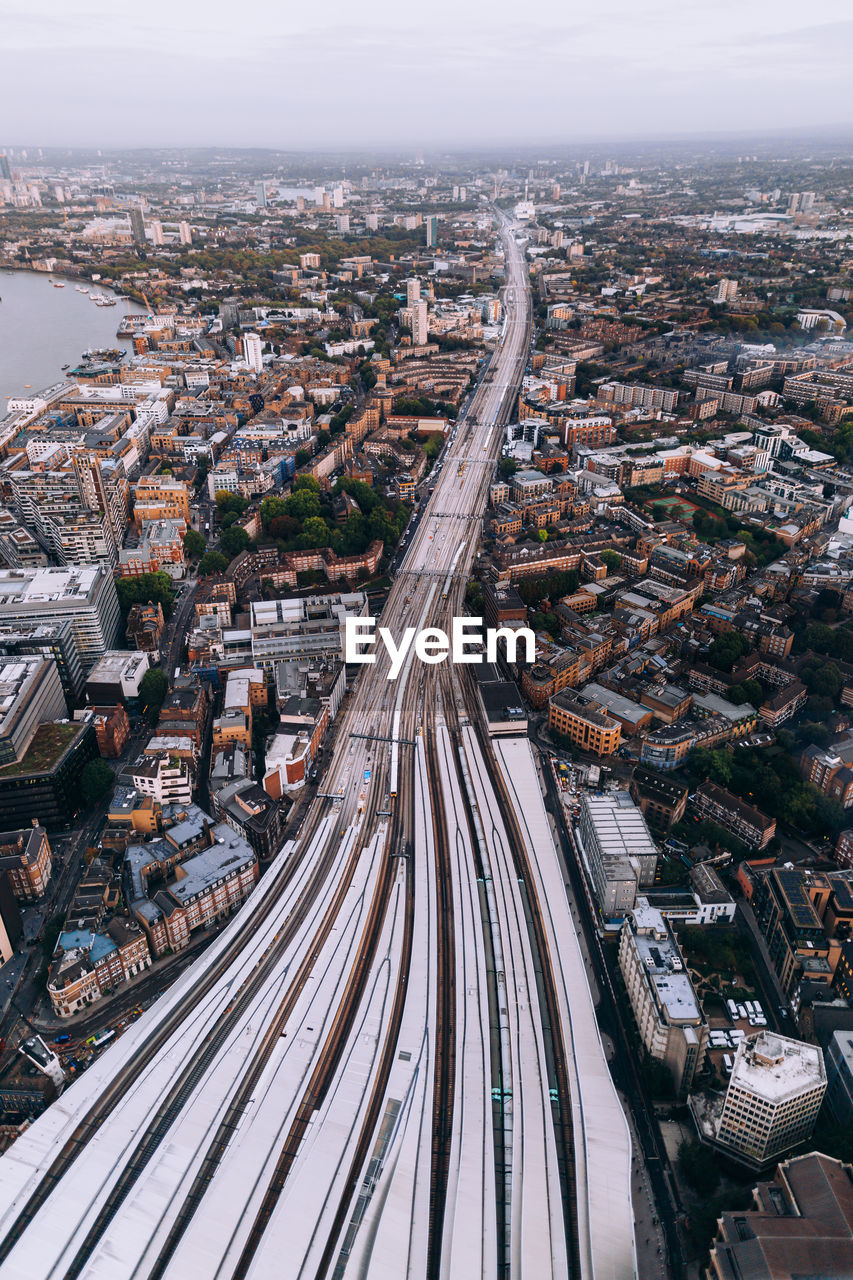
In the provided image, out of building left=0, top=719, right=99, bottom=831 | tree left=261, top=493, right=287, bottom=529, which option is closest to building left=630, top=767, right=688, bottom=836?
building left=0, top=719, right=99, bottom=831

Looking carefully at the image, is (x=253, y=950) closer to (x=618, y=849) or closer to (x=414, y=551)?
(x=618, y=849)

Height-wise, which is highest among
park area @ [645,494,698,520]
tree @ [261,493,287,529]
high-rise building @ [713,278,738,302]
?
high-rise building @ [713,278,738,302]

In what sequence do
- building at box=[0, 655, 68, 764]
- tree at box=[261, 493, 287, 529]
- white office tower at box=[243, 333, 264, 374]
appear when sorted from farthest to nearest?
1. white office tower at box=[243, 333, 264, 374]
2. tree at box=[261, 493, 287, 529]
3. building at box=[0, 655, 68, 764]

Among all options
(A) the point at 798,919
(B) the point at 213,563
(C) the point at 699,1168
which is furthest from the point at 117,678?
(C) the point at 699,1168

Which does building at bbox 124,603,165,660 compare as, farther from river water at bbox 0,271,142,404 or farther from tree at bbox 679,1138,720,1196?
river water at bbox 0,271,142,404

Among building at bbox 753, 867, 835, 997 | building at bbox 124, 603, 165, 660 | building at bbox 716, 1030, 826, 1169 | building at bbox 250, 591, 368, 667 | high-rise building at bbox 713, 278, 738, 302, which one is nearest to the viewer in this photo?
building at bbox 716, 1030, 826, 1169

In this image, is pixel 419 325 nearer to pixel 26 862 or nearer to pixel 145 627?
pixel 145 627

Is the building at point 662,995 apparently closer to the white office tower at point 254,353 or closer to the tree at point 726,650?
the tree at point 726,650

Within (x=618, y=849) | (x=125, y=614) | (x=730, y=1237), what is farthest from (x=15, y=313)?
→ (x=730, y=1237)
